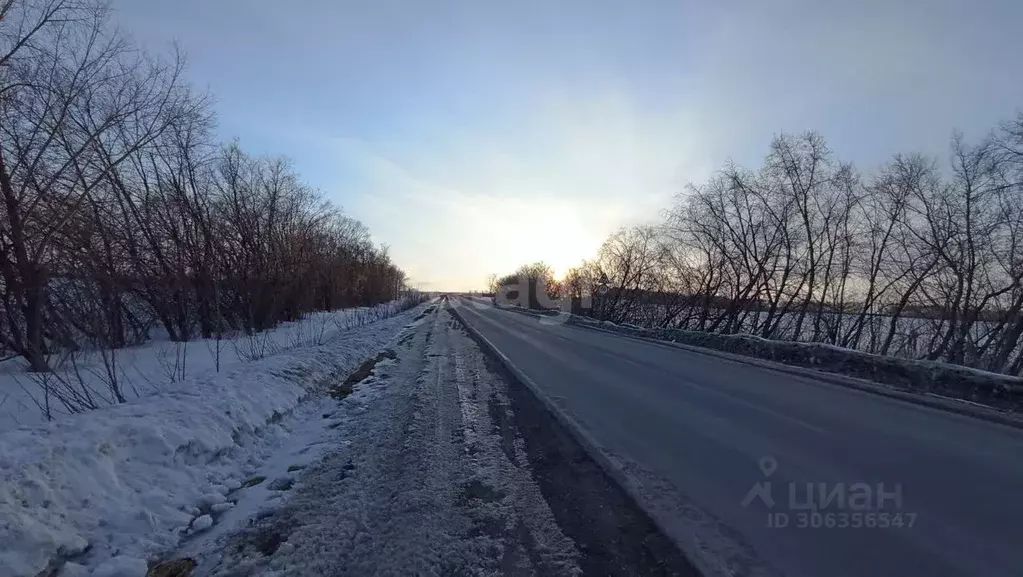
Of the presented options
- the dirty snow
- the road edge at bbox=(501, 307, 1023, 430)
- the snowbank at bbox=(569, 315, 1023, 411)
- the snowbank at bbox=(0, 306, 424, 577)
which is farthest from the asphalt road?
the snowbank at bbox=(0, 306, 424, 577)

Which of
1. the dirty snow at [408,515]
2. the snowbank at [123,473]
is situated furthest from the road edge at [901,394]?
the snowbank at [123,473]

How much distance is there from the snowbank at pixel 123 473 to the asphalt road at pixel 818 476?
443 centimetres

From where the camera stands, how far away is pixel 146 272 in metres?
20.5

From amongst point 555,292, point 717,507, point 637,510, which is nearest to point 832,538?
point 717,507

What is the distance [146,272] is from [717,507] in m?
22.7

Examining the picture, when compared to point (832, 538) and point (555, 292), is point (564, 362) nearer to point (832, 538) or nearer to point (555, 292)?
point (832, 538)

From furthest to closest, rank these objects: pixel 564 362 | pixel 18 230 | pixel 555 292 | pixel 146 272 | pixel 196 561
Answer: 1. pixel 555 292
2. pixel 146 272
3. pixel 564 362
4. pixel 18 230
5. pixel 196 561

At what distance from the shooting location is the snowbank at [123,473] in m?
4.07

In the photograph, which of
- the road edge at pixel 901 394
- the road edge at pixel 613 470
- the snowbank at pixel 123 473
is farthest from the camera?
the road edge at pixel 901 394

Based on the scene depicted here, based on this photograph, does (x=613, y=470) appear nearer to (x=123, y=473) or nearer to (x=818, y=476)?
(x=818, y=476)

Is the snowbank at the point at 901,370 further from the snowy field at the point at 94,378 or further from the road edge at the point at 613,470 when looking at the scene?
the snowy field at the point at 94,378

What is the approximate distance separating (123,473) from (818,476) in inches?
276

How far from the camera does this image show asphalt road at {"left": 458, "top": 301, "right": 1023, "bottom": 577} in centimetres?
380

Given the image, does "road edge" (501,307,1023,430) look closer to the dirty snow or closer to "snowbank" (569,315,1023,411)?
"snowbank" (569,315,1023,411)
